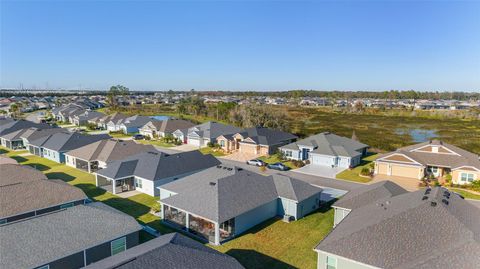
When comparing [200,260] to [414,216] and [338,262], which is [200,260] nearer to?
[338,262]

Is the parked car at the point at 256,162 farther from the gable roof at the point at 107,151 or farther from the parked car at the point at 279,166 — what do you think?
the gable roof at the point at 107,151

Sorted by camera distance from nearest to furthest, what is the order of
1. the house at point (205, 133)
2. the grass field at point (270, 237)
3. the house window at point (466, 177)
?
the grass field at point (270, 237) < the house window at point (466, 177) < the house at point (205, 133)

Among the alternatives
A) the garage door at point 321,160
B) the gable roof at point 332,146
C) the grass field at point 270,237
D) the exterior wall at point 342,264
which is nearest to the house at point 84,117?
the grass field at point 270,237

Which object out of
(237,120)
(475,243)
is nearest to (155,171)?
(475,243)

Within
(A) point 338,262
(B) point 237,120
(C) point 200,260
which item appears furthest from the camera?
(B) point 237,120

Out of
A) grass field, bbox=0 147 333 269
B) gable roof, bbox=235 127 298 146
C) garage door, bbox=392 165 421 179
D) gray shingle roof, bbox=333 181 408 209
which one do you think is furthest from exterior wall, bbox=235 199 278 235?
gable roof, bbox=235 127 298 146

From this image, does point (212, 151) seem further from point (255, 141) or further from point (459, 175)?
point (459, 175)

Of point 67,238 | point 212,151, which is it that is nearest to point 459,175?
point 212,151
